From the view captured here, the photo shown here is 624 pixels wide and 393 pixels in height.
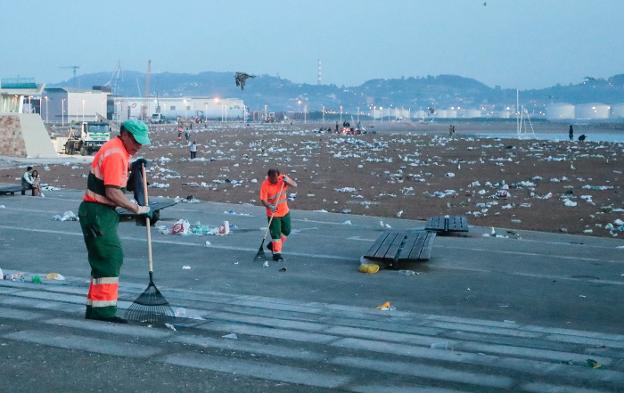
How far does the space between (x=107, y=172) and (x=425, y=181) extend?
23.5m

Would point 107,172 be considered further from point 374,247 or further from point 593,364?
point 374,247

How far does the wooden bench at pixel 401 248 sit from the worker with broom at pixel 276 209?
4.06 ft

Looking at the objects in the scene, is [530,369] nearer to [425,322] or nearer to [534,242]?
[425,322]

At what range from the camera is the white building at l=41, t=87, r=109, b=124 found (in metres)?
129

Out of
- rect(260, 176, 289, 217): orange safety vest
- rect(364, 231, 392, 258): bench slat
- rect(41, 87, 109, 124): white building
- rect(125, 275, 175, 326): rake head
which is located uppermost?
rect(41, 87, 109, 124): white building

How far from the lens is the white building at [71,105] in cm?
12938

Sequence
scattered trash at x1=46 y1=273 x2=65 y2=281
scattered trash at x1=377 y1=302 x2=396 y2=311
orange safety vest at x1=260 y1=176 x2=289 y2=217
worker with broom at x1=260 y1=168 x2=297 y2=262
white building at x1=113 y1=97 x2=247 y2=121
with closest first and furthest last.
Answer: scattered trash at x1=377 y1=302 x2=396 y2=311 → scattered trash at x1=46 y1=273 x2=65 y2=281 → worker with broom at x1=260 y1=168 x2=297 y2=262 → orange safety vest at x1=260 y1=176 x2=289 y2=217 → white building at x1=113 y1=97 x2=247 y2=121

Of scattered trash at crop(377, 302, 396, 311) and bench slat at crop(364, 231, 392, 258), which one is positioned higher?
bench slat at crop(364, 231, 392, 258)

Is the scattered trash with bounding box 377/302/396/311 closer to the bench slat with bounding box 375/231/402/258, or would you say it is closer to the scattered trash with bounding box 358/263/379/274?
the scattered trash with bounding box 358/263/379/274

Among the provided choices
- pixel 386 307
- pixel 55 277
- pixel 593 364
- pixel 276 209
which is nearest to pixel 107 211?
pixel 386 307

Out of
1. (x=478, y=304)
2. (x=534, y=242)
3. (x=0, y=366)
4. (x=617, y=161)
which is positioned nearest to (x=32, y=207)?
(x=534, y=242)

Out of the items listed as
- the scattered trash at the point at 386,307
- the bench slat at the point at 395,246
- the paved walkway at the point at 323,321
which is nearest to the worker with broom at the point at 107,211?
the paved walkway at the point at 323,321

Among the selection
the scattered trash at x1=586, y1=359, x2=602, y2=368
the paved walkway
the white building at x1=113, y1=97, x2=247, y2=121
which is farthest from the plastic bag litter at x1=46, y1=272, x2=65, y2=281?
the white building at x1=113, y1=97, x2=247, y2=121

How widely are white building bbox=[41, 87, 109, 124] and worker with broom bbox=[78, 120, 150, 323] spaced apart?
12418 centimetres
